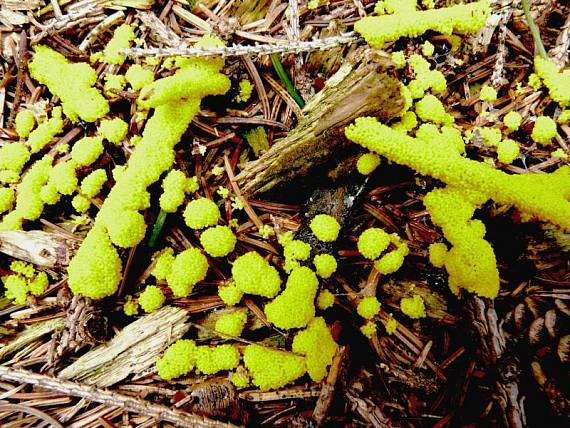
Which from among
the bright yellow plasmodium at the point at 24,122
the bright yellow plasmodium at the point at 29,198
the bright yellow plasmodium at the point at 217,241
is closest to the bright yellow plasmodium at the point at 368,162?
the bright yellow plasmodium at the point at 217,241

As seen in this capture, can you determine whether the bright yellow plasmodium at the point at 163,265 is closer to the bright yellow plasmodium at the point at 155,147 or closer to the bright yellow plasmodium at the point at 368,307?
the bright yellow plasmodium at the point at 155,147

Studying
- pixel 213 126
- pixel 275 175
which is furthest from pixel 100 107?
pixel 275 175

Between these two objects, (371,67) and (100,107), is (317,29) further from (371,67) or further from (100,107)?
(100,107)

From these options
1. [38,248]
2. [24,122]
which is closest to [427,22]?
[24,122]

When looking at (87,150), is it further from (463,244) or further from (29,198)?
(463,244)

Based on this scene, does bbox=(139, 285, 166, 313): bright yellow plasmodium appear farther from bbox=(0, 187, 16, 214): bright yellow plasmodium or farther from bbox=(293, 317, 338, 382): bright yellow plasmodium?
bbox=(0, 187, 16, 214): bright yellow plasmodium

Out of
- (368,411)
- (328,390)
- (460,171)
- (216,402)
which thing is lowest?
(368,411)

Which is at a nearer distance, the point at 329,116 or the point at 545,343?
the point at 545,343

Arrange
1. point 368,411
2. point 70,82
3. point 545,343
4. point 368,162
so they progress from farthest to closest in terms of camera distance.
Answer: point 70,82, point 368,162, point 368,411, point 545,343
